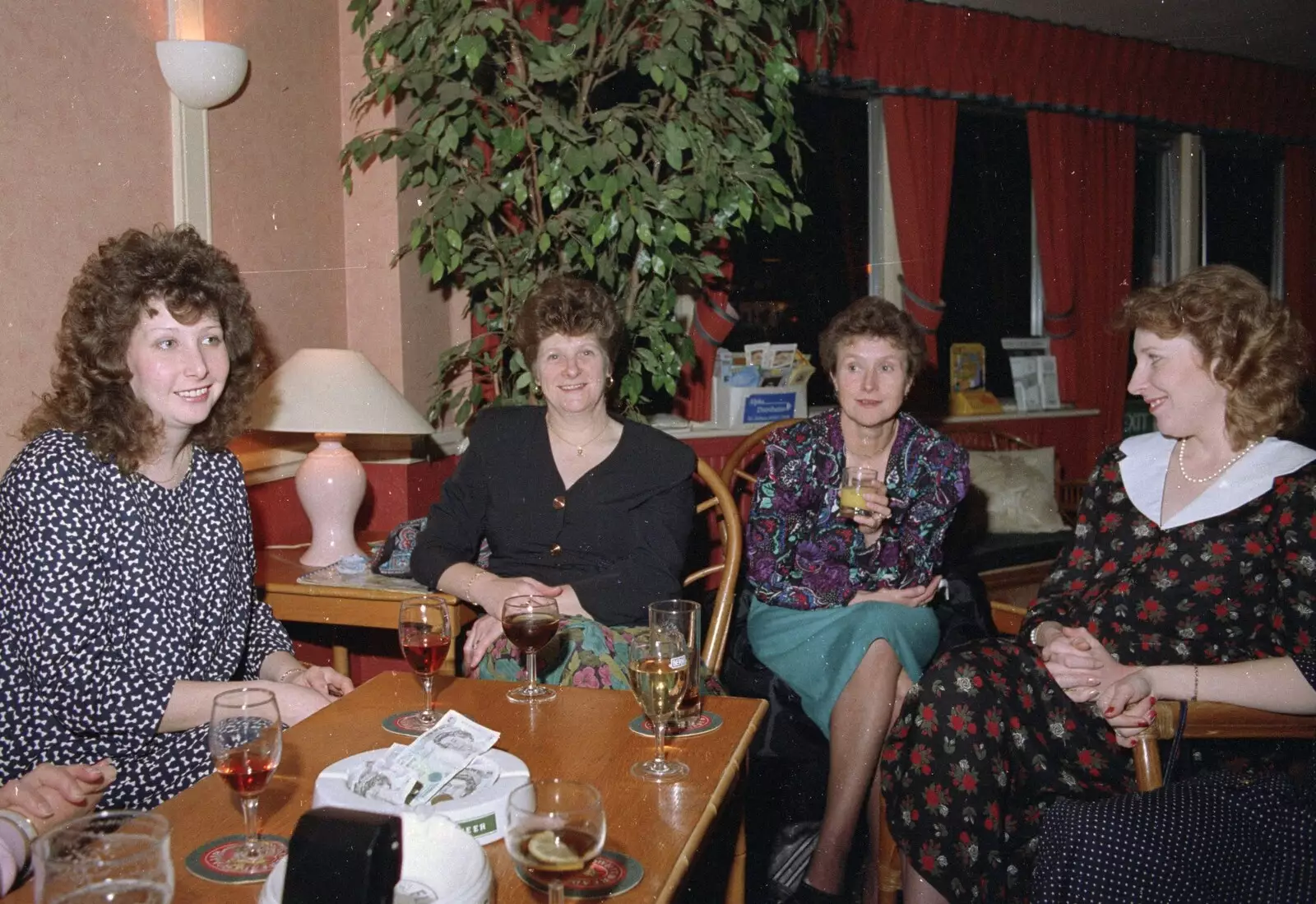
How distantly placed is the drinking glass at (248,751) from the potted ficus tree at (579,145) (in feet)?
6.12

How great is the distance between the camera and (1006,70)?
4.92 metres

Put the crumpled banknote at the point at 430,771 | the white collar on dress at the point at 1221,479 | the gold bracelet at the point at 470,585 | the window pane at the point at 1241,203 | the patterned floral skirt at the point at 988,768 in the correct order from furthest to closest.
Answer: the window pane at the point at 1241,203 < the gold bracelet at the point at 470,585 < the white collar on dress at the point at 1221,479 < the patterned floral skirt at the point at 988,768 < the crumpled banknote at the point at 430,771

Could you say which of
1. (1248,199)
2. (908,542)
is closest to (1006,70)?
(1248,199)

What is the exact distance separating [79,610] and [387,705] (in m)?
0.49

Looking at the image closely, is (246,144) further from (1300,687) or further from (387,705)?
(1300,687)

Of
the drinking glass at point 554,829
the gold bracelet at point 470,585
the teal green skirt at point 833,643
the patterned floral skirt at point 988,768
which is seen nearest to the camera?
the drinking glass at point 554,829

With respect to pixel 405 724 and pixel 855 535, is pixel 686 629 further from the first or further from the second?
pixel 855 535

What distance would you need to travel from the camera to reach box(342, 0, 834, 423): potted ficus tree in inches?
112

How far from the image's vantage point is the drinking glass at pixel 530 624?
1.60 metres

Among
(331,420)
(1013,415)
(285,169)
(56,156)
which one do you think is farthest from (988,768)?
(1013,415)

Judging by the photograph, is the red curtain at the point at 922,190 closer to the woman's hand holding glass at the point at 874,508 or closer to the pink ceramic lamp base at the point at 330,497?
the woman's hand holding glass at the point at 874,508

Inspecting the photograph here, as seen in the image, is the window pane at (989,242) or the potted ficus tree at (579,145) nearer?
the potted ficus tree at (579,145)

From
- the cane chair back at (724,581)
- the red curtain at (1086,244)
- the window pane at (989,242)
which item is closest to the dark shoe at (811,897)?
the cane chair back at (724,581)

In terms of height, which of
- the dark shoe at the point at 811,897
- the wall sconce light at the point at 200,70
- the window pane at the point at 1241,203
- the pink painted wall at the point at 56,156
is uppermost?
the window pane at the point at 1241,203
